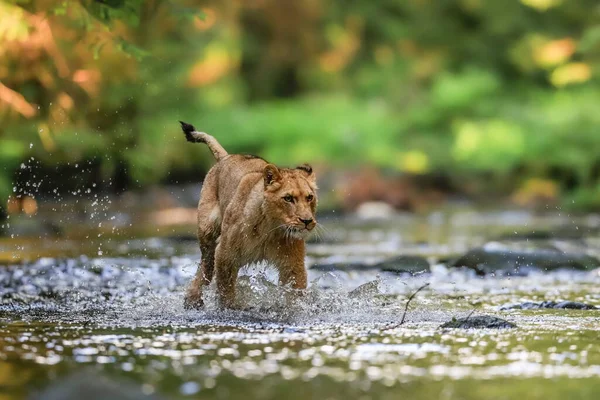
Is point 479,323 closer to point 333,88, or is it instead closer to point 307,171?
point 307,171

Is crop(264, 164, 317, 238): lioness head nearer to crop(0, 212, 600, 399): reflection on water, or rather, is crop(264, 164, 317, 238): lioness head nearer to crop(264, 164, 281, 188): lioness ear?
crop(264, 164, 281, 188): lioness ear

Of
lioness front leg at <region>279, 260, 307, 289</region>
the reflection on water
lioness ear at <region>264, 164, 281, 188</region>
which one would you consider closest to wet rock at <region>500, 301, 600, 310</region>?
the reflection on water

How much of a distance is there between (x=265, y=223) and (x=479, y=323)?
1902 mm

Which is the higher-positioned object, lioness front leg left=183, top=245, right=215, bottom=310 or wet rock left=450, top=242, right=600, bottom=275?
wet rock left=450, top=242, right=600, bottom=275

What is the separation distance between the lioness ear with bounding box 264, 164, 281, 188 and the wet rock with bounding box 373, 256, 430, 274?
392 cm

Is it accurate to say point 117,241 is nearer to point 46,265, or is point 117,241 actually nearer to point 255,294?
point 46,265

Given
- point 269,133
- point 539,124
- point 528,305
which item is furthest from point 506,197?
point 528,305

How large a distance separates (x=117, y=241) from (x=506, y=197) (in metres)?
11.4

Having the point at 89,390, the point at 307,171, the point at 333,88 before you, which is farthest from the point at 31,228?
the point at 333,88

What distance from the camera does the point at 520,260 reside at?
1273 centimetres

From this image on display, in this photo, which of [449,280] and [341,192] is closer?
[449,280]

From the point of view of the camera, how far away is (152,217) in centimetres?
2231

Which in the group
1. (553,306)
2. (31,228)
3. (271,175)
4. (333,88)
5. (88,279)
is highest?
(333,88)

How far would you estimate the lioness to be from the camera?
866 centimetres
